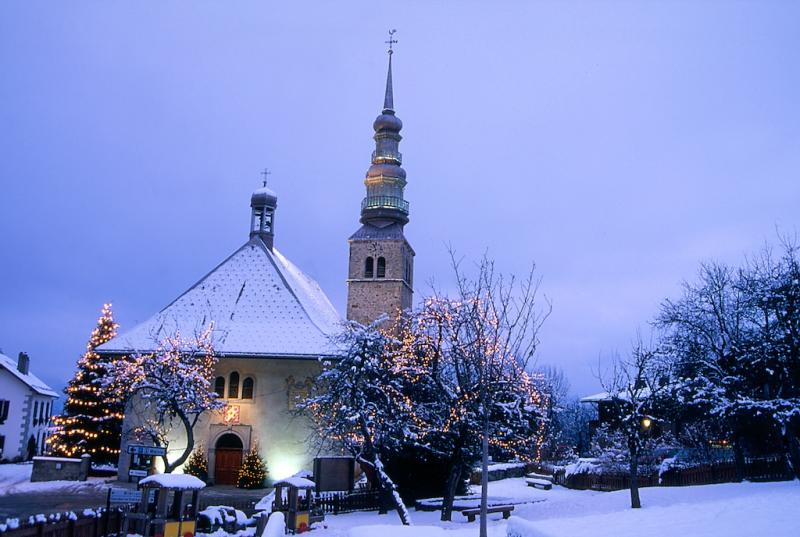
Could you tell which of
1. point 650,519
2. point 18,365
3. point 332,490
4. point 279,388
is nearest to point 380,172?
point 279,388

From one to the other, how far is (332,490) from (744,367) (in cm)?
1865

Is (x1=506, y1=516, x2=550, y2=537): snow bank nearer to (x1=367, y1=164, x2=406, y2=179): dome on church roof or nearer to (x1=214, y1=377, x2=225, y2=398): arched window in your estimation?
(x1=214, y1=377, x2=225, y2=398): arched window

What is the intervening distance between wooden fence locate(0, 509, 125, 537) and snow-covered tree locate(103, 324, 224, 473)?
8238 millimetres

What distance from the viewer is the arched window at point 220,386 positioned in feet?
109

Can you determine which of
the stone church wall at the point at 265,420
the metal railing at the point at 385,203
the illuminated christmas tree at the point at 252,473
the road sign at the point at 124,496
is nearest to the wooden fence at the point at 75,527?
the road sign at the point at 124,496

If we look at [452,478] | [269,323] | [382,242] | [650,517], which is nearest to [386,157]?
[382,242]

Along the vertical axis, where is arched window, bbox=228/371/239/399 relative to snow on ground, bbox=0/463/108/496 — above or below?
above

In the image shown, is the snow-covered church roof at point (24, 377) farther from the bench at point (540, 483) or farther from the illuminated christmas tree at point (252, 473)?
the bench at point (540, 483)

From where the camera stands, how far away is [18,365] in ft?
184

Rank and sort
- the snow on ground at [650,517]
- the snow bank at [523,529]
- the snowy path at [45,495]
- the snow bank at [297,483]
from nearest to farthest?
the snow bank at [523,529]
the snow on ground at [650,517]
the snow bank at [297,483]
the snowy path at [45,495]

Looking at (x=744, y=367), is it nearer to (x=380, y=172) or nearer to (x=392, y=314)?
(x=392, y=314)

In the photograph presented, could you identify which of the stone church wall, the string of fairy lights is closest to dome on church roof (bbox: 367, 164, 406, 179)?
the stone church wall

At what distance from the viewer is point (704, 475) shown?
2727 cm

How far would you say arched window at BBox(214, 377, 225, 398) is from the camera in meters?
33.3
